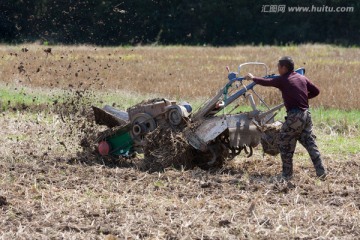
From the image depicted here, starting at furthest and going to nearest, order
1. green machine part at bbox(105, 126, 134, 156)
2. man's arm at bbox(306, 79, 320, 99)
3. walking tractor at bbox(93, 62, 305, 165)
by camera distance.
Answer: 1. green machine part at bbox(105, 126, 134, 156)
2. walking tractor at bbox(93, 62, 305, 165)
3. man's arm at bbox(306, 79, 320, 99)

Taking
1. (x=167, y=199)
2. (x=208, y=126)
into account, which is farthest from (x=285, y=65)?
(x=167, y=199)

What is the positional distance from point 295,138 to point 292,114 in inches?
13.2

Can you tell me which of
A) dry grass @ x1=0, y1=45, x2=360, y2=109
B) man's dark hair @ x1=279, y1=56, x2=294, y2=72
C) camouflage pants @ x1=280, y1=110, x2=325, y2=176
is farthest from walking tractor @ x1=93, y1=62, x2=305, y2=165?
dry grass @ x1=0, y1=45, x2=360, y2=109

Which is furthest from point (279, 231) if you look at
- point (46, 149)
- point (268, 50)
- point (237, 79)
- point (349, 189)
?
point (268, 50)

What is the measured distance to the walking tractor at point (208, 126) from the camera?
9.84 metres

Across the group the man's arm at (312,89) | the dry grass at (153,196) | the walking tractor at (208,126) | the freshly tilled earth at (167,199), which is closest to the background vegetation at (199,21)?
the dry grass at (153,196)

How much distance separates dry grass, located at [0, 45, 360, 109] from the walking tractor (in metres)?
5.50

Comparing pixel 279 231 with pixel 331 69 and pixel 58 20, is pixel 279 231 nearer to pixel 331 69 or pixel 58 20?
pixel 331 69

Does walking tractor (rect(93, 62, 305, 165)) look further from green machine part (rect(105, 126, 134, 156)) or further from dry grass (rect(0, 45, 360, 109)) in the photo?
dry grass (rect(0, 45, 360, 109))

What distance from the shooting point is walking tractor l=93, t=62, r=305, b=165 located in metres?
9.84

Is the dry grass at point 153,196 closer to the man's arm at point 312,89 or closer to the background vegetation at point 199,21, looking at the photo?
the man's arm at point 312,89

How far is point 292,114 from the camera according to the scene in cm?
943

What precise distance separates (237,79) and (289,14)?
1831 inches

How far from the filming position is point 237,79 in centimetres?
988
